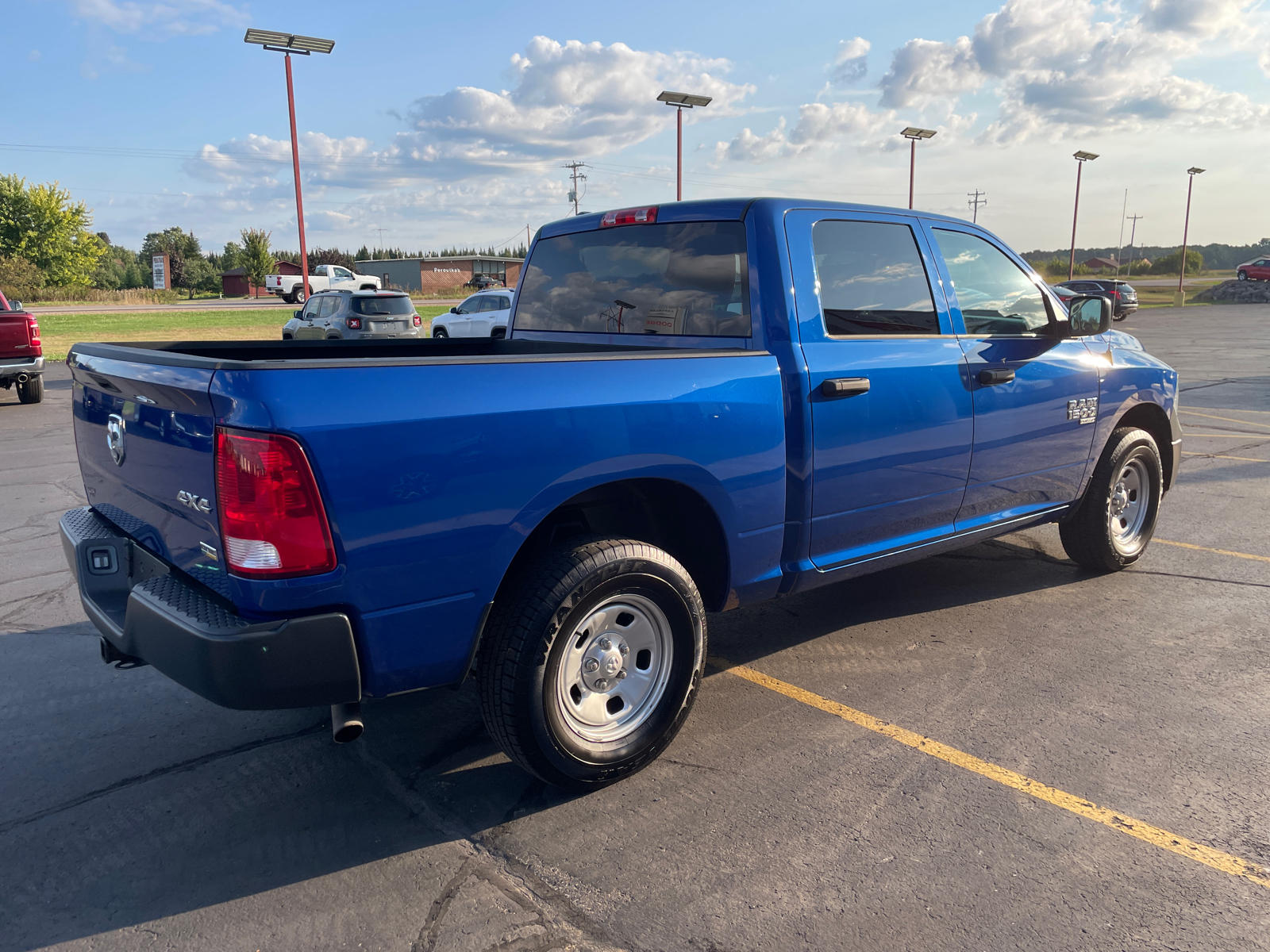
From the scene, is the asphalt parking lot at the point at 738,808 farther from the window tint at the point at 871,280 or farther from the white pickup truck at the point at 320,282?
the white pickup truck at the point at 320,282

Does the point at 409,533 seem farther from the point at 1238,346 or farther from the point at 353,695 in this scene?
the point at 1238,346

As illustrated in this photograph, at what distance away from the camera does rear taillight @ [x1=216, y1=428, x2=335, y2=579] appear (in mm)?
2270

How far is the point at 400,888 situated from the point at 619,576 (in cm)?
110

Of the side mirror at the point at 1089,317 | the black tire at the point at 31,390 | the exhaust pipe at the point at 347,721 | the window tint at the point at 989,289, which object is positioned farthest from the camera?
the black tire at the point at 31,390

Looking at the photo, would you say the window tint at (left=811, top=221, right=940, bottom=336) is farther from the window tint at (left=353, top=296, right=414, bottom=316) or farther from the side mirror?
the window tint at (left=353, top=296, right=414, bottom=316)

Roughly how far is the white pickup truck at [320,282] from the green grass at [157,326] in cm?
871

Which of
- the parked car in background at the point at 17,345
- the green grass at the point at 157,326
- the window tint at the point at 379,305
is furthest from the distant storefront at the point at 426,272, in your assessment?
the parked car in background at the point at 17,345

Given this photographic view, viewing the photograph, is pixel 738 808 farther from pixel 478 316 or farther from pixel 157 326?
pixel 157 326

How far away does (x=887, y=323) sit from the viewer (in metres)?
3.87

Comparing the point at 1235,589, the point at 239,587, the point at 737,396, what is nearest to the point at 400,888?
the point at 239,587

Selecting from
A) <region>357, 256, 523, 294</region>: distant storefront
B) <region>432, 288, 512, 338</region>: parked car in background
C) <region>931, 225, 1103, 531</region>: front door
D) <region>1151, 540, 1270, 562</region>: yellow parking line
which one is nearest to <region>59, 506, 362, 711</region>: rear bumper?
<region>931, 225, 1103, 531</region>: front door

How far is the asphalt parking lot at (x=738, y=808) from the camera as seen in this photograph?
239 centimetres

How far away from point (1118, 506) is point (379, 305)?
1811 cm

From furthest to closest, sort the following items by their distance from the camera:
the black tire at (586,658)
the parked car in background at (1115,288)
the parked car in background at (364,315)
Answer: the parked car in background at (1115,288), the parked car in background at (364,315), the black tire at (586,658)
